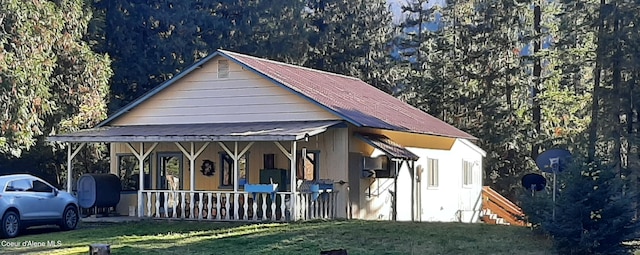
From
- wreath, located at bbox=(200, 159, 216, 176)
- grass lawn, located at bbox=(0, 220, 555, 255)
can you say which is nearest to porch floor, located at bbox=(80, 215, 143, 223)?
grass lawn, located at bbox=(0, 220, 555, 255)

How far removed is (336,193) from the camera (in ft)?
75.5

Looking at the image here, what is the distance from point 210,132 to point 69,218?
4187 millimetres

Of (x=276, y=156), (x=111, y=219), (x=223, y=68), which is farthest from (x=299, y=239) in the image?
(x=223, y=68)

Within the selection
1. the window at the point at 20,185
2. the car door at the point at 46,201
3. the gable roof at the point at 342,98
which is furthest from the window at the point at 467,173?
the window at the point at 20,185

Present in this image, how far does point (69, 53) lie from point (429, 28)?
69.6 feet

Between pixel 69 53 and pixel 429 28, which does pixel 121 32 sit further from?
pixel 429 28

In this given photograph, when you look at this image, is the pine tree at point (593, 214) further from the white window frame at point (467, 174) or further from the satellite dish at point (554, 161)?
the white window frame at point (467, 174)

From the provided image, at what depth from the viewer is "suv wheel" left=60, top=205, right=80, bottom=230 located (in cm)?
2123

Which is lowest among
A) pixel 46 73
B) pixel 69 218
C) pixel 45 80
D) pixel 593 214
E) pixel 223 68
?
pixel 69 218

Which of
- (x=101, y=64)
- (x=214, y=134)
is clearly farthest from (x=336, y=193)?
(x=101, y=64)

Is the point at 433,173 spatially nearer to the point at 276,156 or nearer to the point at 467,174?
the point at 467,174

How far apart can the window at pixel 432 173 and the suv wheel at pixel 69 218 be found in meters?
12.2

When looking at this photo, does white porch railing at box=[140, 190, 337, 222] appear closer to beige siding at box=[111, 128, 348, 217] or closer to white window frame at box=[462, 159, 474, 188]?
beige siding at box=[111, 128, 348, 217]

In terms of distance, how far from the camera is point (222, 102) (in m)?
25.0
